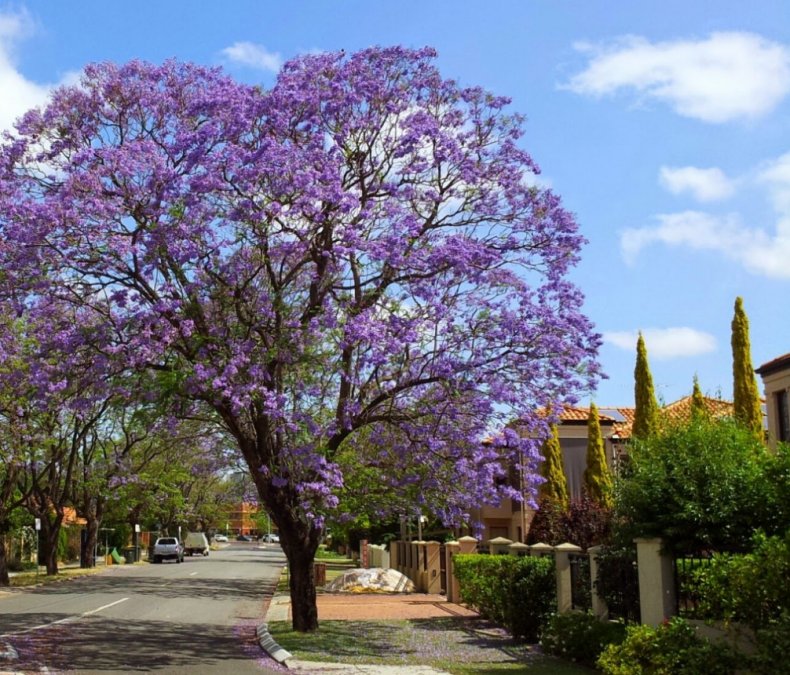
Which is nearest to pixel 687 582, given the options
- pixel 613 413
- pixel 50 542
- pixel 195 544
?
pixel 613 413

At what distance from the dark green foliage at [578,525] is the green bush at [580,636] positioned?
3.91m

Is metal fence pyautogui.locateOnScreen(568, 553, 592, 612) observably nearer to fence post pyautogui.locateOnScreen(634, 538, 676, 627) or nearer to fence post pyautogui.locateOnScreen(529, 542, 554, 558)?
fence post pyautogui.locateOnScreen(529, 542, 554, 558)

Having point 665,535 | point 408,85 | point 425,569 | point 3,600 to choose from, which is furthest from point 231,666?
point 425,569

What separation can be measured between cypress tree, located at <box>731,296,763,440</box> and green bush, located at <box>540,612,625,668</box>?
18868mm

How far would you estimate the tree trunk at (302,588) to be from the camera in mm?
20219

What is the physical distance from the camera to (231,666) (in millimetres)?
15688

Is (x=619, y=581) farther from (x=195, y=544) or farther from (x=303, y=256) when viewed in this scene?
(x=195, y=544)

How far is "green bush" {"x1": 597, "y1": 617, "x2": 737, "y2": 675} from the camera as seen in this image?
32.9 ft

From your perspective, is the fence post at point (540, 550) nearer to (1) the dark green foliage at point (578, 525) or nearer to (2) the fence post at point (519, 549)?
(1) the dark green foliage at point (578, 525)

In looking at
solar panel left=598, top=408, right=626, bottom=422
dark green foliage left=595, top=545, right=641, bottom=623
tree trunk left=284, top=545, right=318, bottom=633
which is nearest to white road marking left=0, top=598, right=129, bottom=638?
tree trunk left=284, top=545, right=318, bottom=633

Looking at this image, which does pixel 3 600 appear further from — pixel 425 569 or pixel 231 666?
pixel 231 666

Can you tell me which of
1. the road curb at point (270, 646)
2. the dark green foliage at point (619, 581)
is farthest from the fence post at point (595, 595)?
the road curb at point (270, 646)

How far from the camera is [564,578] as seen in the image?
55.9ft

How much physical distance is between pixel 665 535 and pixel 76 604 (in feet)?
69.7
